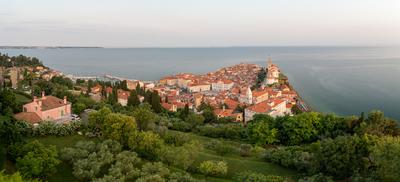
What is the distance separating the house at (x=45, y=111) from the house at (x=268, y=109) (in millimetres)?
22148

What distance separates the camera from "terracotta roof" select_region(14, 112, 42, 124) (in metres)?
22.2

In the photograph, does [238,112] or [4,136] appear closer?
[4,136]

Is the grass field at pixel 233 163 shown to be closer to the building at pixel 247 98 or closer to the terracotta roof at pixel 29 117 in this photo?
the terracotta roof at pixel 29 117

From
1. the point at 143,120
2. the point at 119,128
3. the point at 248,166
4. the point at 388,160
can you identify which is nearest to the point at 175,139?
the point at 143,120

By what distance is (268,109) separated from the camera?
43.8 m

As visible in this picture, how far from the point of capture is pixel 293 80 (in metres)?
84.3

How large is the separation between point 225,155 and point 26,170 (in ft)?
39.2

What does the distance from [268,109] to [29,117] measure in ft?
93.2

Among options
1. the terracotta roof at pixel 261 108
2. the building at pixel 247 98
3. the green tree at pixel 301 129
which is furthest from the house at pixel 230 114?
the green tree at pixel 301 129

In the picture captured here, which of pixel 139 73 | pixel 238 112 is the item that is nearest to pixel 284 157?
pixel 238 112

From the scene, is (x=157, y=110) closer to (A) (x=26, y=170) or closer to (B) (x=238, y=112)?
(B) (x=238, y=112)

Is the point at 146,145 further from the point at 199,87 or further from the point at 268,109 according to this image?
the point at 199,87

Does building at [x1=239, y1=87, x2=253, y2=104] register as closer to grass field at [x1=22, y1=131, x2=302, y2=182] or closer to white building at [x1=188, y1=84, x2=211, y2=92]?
white building at [x1=188, y1=84, x2=211, y2=92]

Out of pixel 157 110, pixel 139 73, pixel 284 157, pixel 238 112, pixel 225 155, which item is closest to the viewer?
pixel 284 157
